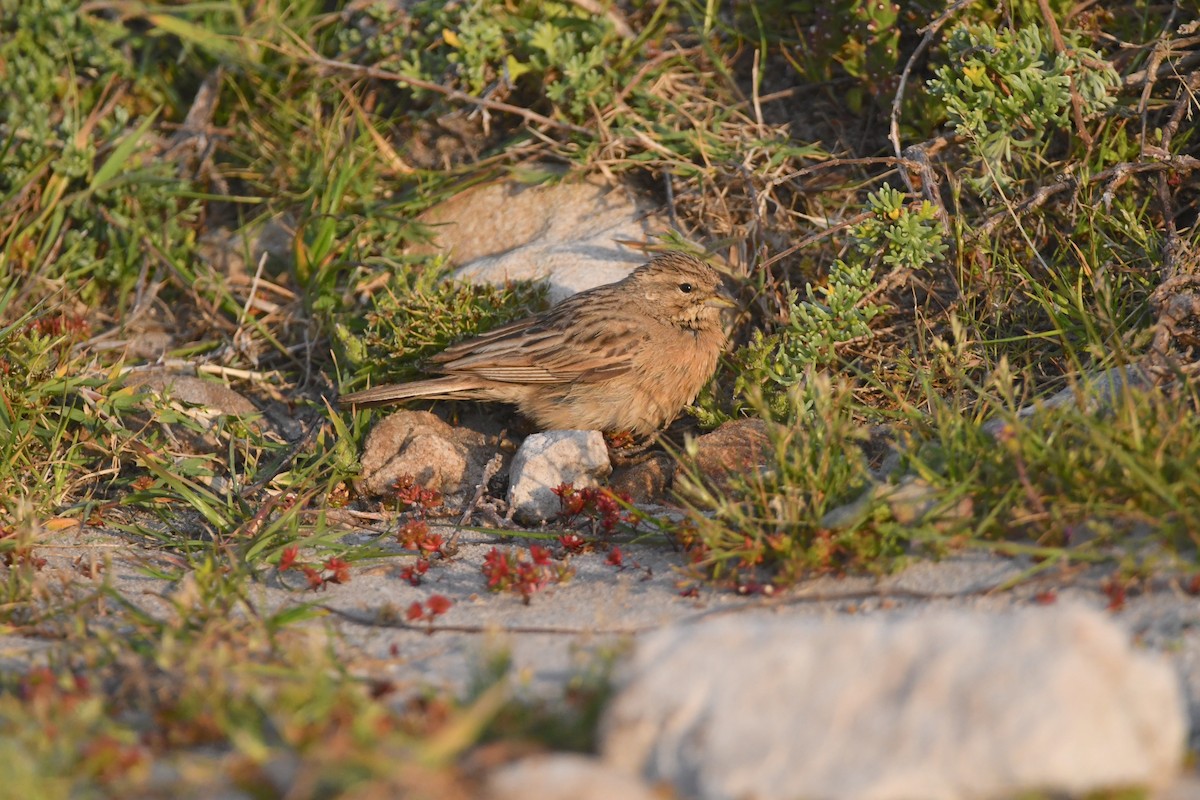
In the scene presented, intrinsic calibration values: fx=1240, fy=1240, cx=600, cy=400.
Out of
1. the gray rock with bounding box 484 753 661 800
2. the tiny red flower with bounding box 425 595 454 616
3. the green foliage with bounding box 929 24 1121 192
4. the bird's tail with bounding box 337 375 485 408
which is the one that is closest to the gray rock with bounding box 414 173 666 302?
the bird's tail with bounding box 337 375 485 408

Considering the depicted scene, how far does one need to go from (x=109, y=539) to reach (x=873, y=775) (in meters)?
4.52

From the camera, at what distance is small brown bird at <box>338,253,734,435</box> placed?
746cm

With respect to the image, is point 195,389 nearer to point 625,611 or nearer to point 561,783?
point 625,611

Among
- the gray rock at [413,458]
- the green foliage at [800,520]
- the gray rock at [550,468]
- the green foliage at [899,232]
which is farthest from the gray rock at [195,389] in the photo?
the green foliage at [899,232]

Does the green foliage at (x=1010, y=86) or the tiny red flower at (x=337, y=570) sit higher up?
the green foliage at (x=1010, y=86)

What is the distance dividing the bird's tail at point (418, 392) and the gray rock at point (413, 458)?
133mm

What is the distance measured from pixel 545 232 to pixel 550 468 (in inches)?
100

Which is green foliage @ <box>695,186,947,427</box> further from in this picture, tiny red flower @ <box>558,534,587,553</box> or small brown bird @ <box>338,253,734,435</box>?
tiny red flower @ <box>558,534,587,553</box>

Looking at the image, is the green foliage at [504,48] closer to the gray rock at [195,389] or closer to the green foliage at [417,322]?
the green foliage at [417,322]

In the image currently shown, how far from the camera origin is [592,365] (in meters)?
7.57

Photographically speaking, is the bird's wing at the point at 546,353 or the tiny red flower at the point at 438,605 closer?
the tiny red flower at the point at 438,605

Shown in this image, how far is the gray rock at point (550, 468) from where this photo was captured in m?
6.47

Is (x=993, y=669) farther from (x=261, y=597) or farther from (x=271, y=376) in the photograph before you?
(x=271, y=376)

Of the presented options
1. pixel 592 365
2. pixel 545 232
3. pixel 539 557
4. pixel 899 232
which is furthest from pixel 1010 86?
pixel 539 557
